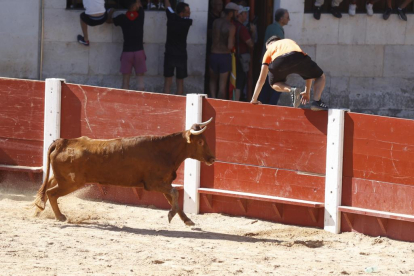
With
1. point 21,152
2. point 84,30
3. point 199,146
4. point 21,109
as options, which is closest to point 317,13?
point 84,30

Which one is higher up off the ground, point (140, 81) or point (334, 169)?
point (140, 81)

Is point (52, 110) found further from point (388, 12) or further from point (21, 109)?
point (388, 12)

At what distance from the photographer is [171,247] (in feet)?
25.6

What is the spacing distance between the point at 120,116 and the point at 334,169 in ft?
8.33

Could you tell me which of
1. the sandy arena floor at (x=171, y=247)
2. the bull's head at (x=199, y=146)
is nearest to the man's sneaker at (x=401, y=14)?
the sandy arena floor at (x=171, y=247)

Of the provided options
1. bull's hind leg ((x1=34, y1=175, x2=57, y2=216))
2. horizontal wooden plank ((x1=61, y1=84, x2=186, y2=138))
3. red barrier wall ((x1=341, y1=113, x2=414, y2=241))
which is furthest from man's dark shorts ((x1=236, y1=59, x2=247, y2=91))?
bull's hind leg ((x1=34, y1=175, x2=57, y2=216))

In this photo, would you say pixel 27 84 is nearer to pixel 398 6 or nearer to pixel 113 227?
pixel 113 227

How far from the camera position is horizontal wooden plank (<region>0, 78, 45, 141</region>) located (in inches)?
398

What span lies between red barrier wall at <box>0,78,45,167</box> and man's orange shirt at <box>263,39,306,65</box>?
2717 millimetres

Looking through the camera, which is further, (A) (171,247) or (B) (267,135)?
(B) (267,135)

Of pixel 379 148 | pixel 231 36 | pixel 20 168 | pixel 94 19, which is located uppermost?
pixel 94 19

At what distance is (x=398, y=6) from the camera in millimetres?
14344

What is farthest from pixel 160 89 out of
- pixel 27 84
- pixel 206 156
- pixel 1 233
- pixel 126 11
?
pixel 1 233

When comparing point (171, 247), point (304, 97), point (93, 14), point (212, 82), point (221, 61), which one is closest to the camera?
point (171, 247)
